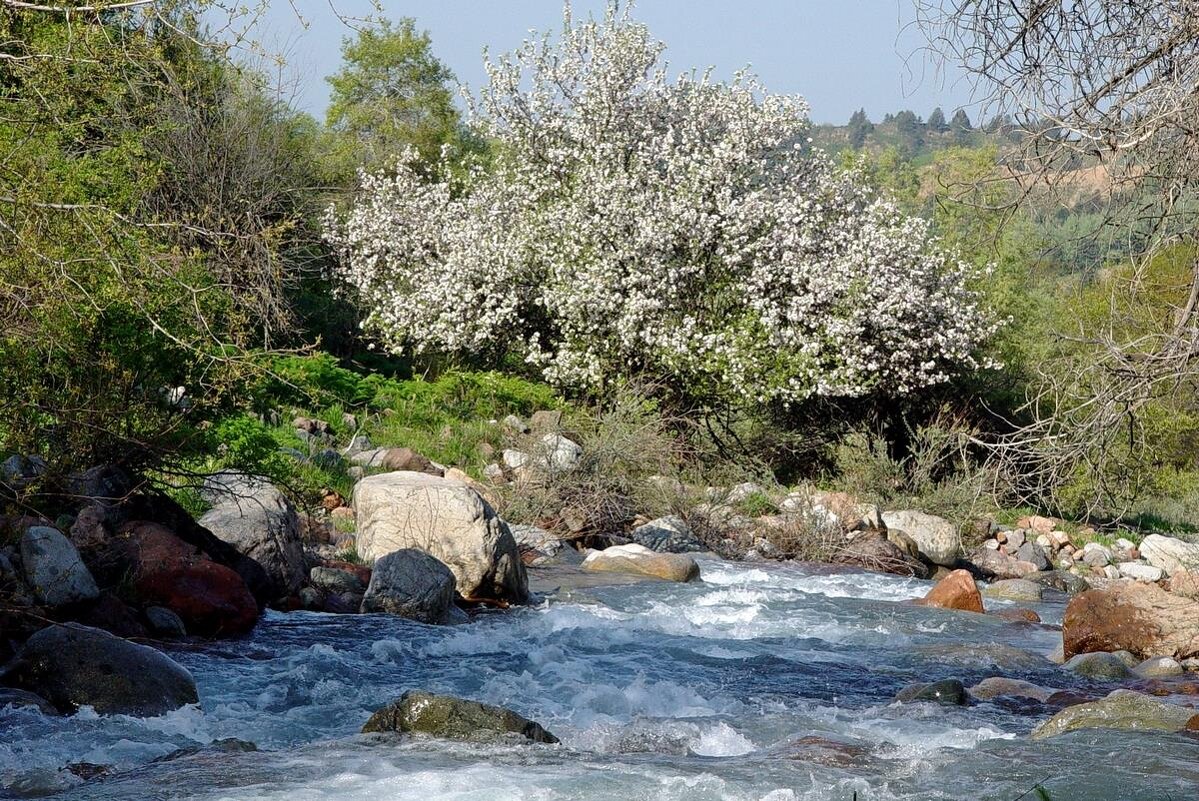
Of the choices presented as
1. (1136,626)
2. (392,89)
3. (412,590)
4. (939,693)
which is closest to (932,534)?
(1136,626)

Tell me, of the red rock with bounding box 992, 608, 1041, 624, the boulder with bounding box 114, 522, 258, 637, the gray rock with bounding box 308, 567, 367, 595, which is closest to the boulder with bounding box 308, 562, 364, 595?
the gray rock with bounding box 308, 567, 367, 595

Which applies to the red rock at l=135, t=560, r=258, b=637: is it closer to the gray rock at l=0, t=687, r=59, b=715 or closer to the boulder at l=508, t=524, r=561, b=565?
the gray rock at l=0, t=687, r=59, b=715

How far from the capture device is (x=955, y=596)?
40.2 feet

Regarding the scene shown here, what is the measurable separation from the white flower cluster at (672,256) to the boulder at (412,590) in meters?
8.55

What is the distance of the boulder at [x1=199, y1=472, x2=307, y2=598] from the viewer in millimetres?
10070

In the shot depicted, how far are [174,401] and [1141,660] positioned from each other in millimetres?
7747

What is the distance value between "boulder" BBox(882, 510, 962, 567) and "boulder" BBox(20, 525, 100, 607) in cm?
1065

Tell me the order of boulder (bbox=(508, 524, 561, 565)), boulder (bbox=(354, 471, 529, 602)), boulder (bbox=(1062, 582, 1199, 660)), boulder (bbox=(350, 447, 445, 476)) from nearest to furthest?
boulder (bbox=(1062, 582, 1199, 660)) → boulder (bbox=(354, 471, 529, 602)) → boulder (bbox=(508, 524, 561, 565)) → boulder (bbox=(350, 447, 445, 476))

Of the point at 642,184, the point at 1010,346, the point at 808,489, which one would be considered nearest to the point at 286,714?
the point at 808,489

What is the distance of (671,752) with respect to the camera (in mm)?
6676

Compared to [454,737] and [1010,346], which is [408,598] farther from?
[1010,346]

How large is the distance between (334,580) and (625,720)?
12.7ft

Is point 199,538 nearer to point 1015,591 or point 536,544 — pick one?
point 536,544

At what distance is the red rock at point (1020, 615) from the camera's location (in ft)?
39.2
